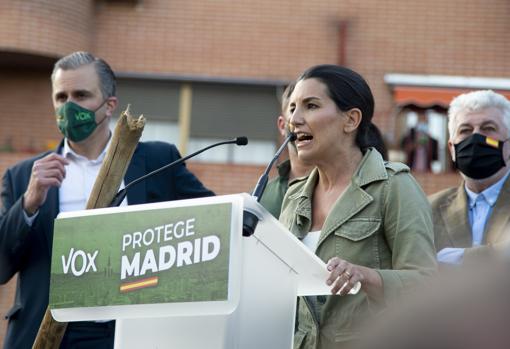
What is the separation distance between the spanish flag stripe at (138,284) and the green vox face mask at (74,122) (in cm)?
179

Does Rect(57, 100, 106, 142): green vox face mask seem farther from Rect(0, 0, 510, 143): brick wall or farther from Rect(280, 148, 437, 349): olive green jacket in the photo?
Rect(0, 0, 510, 143): brick wall

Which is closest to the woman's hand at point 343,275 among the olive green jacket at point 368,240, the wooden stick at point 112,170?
the olive green jacket at point 368,240

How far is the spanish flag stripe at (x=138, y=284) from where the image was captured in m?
2.30

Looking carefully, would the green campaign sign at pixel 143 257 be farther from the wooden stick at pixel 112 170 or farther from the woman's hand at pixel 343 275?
the wooden stick at pixel 112 170

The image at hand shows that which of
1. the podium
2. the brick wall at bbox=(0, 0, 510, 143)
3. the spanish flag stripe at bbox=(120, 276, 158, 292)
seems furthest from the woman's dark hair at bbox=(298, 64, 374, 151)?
the brick wall at bbox=(0, 0, 510, 143)

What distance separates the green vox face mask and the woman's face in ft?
3.87

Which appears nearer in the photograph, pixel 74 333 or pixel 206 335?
pixel 206 335

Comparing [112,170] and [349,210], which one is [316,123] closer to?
[349,210]

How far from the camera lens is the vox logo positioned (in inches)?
97.4

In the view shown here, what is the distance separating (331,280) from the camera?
246 centimetres

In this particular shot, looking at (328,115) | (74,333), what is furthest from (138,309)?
(74,333)

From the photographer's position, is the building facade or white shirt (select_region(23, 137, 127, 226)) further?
the building facade

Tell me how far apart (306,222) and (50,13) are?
37.8 feet

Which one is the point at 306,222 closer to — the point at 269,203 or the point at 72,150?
the point at 269,203
